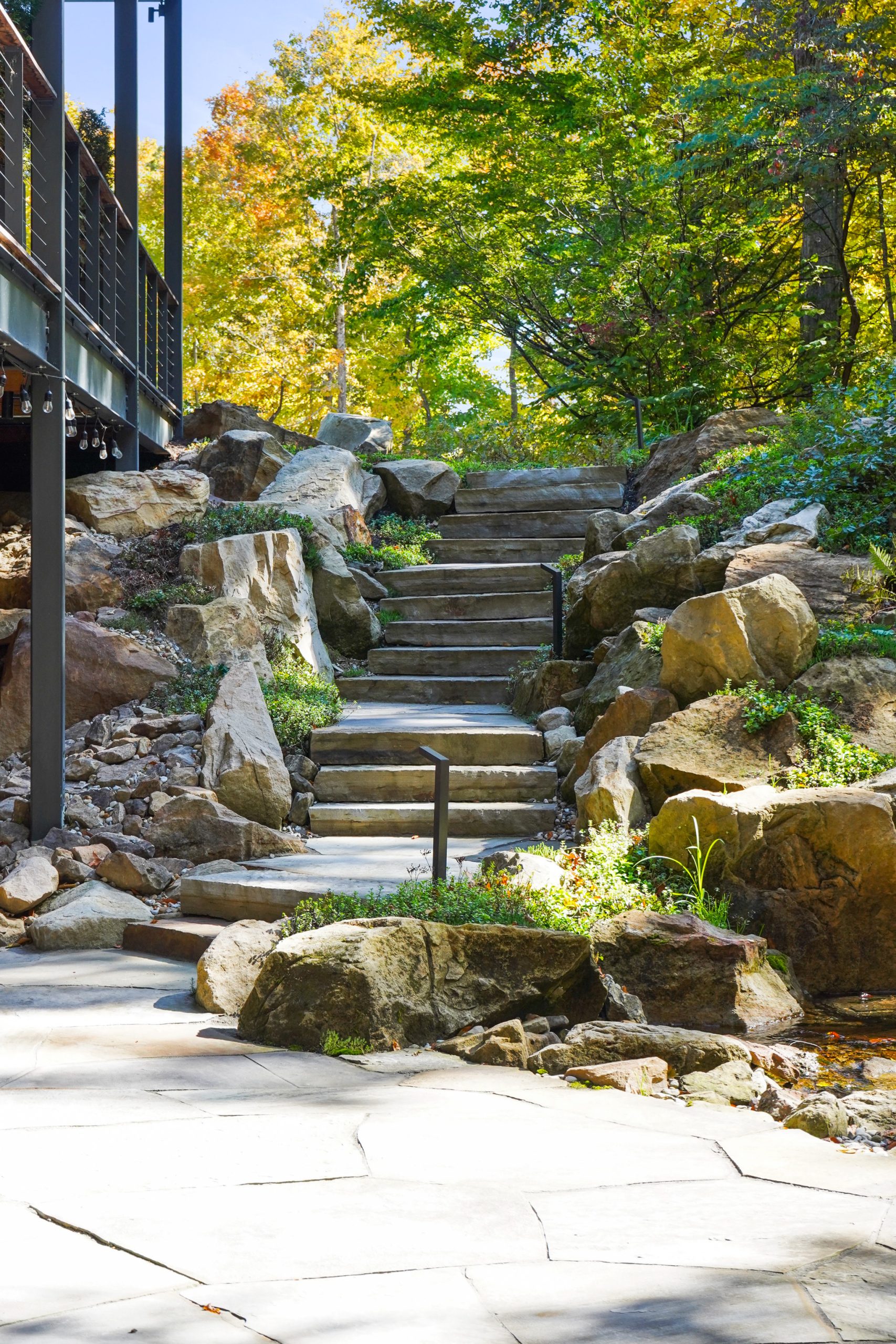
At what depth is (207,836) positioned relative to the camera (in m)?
6.55

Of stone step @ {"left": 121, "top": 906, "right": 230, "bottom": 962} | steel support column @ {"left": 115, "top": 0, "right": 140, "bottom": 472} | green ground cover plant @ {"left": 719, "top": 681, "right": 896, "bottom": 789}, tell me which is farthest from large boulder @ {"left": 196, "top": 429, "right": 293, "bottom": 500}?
stone step @ {"left": 121, "top": 906, "right": 230, "bottom": 962}

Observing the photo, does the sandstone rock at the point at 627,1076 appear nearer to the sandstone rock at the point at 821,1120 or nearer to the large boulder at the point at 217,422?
the sandstone rock at the point at 821,1120

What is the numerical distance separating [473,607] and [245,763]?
421cm

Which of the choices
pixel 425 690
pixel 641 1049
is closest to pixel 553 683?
pixel 425 690

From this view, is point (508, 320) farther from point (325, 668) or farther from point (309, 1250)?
point (309, 1250)

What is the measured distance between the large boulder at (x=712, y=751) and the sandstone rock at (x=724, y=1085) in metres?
2.33

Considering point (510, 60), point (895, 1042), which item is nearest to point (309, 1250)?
point (895, 1042)

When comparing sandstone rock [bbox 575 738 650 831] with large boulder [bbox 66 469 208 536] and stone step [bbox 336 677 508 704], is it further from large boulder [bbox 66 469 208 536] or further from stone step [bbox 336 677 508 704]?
large boulder [bbox 66 469 208 536]

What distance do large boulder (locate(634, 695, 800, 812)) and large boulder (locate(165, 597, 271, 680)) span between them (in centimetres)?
327

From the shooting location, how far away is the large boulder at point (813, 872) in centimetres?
571

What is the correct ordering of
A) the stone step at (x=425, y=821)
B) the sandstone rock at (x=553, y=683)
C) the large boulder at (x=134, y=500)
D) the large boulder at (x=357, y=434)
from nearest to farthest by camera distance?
the stone step at (x=425, y=821) < the sandstone rock at (x=553, y=683) < the large boulder at (x=134, y=500) < the large boulder at (x=357, y=434)

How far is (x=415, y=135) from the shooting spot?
60.1 ft

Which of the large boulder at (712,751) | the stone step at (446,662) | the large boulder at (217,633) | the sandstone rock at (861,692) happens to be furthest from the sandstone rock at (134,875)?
the sandstone rock at (861,692)

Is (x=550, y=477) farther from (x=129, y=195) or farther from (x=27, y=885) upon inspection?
(x=27, y=885)
